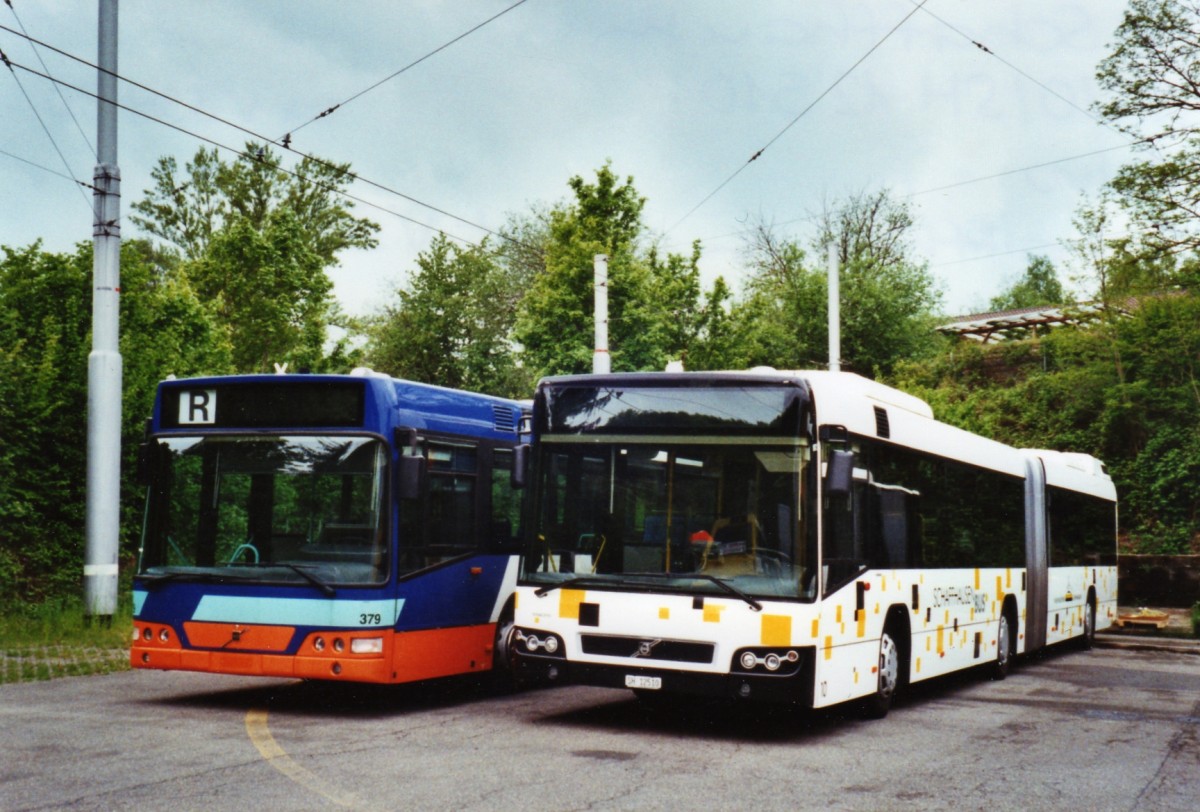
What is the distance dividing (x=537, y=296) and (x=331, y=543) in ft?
98.8

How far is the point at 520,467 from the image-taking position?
10.5m

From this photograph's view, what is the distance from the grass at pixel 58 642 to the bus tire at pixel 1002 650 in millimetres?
9711

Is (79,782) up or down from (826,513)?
down

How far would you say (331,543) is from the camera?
1063cm

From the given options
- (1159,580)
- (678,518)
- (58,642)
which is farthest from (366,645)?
(1159,580)

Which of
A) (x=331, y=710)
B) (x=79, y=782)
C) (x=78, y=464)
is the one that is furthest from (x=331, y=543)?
(x=78, y=464)

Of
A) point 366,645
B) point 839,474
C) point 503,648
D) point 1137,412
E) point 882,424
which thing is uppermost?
point 1137,412

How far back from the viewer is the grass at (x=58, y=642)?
13.8 metres

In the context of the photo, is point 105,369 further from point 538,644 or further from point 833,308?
point 833,308

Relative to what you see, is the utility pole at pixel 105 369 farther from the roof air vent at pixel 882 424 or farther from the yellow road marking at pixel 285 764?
the roof air vent at pixel 882 424

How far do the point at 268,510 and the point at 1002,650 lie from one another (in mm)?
9021

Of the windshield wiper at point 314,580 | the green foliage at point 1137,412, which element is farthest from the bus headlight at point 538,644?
the green foliage at point 1137,412

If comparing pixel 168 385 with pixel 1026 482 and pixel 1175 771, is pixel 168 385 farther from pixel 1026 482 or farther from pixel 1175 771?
pixel 1026 482

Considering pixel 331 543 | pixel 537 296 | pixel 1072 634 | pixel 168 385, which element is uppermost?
pixel 537 296
